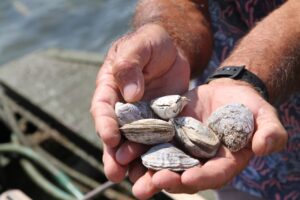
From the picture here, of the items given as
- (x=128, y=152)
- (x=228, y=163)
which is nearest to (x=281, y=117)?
(x=228, y=163)

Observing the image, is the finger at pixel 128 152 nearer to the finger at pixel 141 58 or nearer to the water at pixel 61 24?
the finger at pixel 141 58

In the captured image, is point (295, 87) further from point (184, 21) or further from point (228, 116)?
point (184, 21)

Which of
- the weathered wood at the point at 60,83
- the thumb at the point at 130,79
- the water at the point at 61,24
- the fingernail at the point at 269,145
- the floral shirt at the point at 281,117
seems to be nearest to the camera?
the fingernail at the point at 269,145

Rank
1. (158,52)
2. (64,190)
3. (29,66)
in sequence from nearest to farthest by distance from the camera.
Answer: (158,52)
(64,190)
(29,66)

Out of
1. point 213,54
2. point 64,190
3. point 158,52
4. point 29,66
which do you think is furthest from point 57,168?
point 158,52

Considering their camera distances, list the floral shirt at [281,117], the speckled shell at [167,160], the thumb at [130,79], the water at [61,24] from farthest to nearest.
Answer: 1. the water at [61,24]
2. the floral shirt at [281,117]
3. the thumb at [130,79]
4. the speckled shell at [167,160]

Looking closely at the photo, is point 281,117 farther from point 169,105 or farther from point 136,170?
point 136,170

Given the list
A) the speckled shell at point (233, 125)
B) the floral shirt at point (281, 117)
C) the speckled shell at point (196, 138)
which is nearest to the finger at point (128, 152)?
the speckled shell at point (196, 138)
